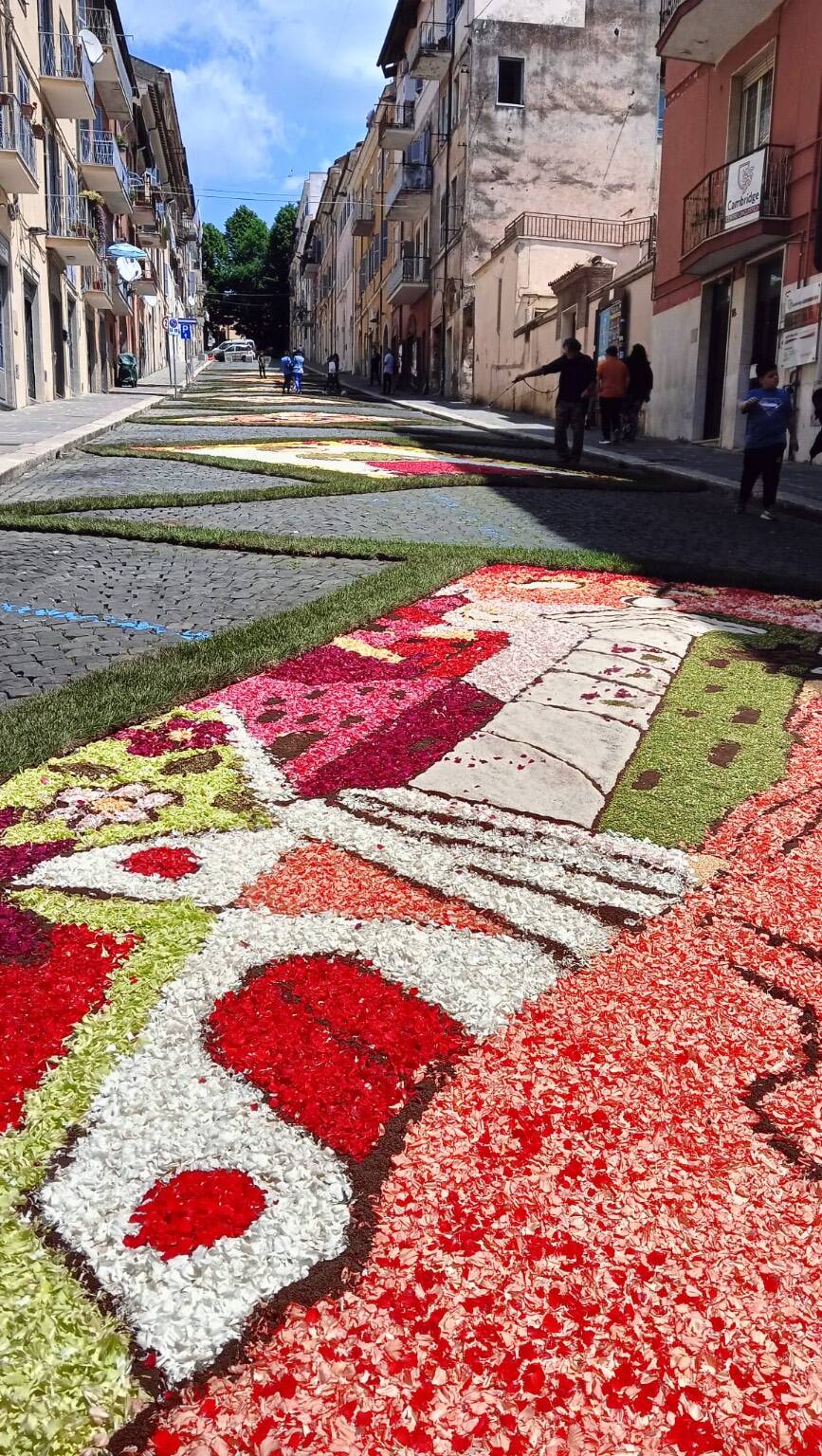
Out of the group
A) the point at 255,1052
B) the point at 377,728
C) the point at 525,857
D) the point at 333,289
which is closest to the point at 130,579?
the point at 377,728

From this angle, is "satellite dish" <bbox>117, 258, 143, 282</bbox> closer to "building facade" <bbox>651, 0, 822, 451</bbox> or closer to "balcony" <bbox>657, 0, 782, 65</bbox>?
"building facade" <bbox>651, 0, 822, 451</bbox>

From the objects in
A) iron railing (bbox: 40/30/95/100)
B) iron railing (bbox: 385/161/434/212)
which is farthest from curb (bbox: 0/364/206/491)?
iron railing (bbox: 385/161/434/212)

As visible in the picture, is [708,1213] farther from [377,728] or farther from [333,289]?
[333,289]

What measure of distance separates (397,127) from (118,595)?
4394cm

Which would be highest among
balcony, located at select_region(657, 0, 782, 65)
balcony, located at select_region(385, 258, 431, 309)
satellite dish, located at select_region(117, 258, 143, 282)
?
balcony, located at select_region(657, 0, 782, 65)

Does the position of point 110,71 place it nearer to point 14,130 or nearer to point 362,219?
point 14,130

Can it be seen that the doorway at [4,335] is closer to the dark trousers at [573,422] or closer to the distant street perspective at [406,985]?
the dark trousers at [573,422]

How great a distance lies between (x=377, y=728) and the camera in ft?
12.5

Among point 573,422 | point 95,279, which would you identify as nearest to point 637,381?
point 573,422

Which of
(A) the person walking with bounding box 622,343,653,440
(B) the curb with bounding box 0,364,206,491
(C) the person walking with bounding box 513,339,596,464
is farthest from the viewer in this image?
(A) the person walking with bounding box 622,343,653,440

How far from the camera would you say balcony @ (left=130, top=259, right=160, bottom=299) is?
148 ft

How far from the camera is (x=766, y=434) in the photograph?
10547mm

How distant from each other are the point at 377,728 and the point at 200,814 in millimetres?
856

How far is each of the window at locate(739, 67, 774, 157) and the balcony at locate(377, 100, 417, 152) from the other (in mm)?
26558
